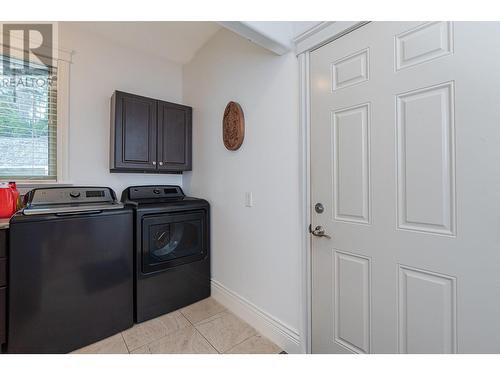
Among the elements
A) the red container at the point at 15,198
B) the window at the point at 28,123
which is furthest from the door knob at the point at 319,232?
the window at the point at 28,123

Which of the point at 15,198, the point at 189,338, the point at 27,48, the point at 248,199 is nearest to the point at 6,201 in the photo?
the point at 15,198

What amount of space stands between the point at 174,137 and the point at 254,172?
1154mm

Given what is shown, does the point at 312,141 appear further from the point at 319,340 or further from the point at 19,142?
the point at 19,142

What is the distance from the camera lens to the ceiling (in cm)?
216

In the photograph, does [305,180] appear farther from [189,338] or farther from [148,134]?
[148,134]

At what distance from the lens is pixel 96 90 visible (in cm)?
230

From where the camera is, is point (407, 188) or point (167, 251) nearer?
point (407, 188)

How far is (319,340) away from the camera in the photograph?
146cm

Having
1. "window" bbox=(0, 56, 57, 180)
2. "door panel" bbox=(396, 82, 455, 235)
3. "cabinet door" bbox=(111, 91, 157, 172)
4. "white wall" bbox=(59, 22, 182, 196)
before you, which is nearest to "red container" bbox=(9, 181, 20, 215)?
"window" bbox=(0, 56, 57, 180)

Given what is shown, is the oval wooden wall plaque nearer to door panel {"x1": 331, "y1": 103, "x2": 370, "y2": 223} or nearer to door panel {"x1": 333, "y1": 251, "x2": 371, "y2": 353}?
door panel {"x1": 331, "y1": 103, "x2": 370, "y2": 223}

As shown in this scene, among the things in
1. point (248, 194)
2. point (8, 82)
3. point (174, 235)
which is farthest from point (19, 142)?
point (248, 194)

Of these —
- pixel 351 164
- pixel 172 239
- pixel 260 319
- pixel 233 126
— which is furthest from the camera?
pixel 172 239

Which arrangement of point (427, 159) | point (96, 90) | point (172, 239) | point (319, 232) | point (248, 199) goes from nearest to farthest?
point (427, 159), point (319, 232), point (248, 199), point (172, 239), point (96, 90)

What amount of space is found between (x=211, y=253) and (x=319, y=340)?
50.4 inches
